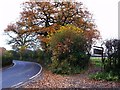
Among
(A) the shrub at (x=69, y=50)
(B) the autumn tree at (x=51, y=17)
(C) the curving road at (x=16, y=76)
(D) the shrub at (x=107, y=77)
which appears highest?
(B) the autumn tree at (x=51, y=17)

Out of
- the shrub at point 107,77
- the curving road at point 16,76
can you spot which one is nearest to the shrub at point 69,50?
the curving road at point 16,76

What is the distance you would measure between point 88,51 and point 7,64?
431 inches

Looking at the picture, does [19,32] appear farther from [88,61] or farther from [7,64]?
[88,61]

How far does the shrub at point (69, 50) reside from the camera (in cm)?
1982

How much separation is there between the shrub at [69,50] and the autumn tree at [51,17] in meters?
5.25

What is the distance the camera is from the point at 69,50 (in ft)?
67.3

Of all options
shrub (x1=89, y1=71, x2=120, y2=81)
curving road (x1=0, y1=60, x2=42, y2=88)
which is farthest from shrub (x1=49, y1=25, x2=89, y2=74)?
shrub (x1=89, y1=71, x2=120, y2=81)

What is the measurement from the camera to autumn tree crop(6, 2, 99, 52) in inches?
1059

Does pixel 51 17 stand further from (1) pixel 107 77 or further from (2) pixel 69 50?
(1) pixel 107 77

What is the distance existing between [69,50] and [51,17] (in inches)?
318

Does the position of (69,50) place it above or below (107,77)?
above

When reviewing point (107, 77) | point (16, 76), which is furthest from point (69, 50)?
point (107, 77)

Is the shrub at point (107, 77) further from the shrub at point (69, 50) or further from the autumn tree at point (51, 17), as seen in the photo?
the autumn tree at point (51, 17)

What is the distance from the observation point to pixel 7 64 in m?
29.5
